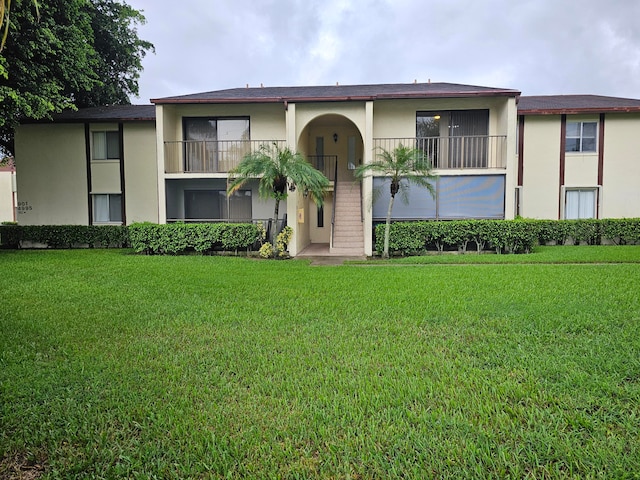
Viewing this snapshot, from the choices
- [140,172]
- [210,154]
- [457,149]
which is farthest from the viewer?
[140,172]

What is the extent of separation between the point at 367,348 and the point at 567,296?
394 cm

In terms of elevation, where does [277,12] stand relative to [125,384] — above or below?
above

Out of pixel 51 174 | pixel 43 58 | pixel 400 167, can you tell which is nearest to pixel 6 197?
pixel 51 174

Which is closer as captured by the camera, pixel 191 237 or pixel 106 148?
pixel 191 237

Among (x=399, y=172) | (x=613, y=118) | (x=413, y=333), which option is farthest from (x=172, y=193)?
(x=613, y=118)

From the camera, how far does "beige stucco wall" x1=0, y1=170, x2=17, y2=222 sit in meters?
31.6

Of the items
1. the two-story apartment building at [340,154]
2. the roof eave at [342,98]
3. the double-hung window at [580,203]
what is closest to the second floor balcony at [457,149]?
the two-story apartment building at [340,154]

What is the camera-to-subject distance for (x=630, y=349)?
12.4 ft

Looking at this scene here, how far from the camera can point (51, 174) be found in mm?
16625

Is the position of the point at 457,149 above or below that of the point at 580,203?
above

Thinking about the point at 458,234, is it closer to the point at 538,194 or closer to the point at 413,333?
the point at 538,194

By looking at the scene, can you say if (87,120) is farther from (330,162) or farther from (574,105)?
(574,105)

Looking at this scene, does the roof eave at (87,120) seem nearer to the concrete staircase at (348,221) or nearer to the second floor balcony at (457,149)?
the concrete staircase at (348,221)

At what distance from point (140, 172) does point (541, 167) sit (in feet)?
52.8
